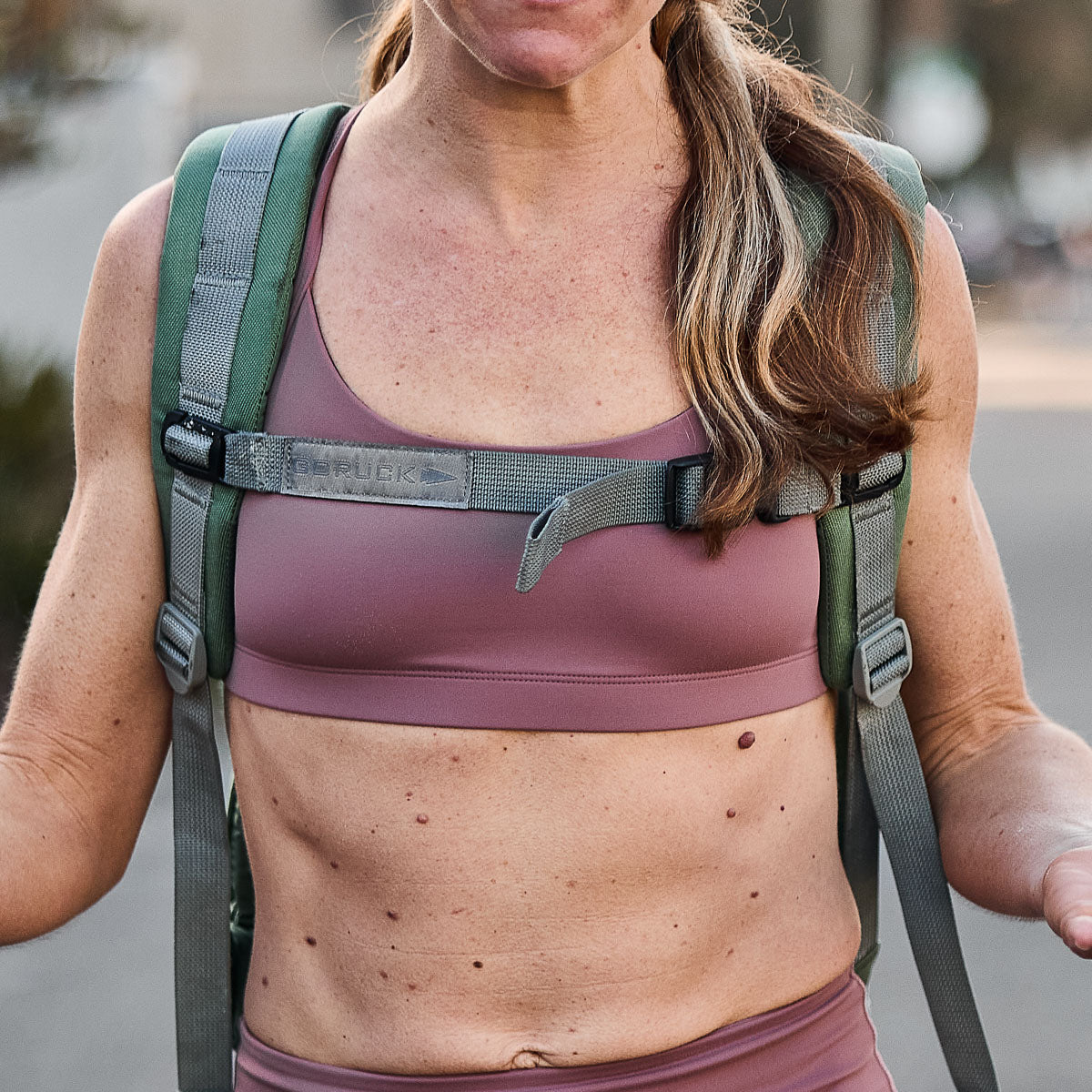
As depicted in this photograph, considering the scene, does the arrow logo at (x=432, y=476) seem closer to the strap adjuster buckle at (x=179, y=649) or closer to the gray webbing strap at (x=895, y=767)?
the strap adjuster buckle at (x=179, y=649)

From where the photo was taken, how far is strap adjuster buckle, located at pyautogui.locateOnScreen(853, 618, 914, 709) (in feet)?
5.80

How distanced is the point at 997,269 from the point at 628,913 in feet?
122

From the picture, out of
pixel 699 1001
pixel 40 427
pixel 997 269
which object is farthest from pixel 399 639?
pixel 997 269

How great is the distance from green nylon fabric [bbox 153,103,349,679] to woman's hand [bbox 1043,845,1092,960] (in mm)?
822

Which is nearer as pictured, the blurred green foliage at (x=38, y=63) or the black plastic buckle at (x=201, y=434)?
the black plastic buckle at (x=201, y=434)

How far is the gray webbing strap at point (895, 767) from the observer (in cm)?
175

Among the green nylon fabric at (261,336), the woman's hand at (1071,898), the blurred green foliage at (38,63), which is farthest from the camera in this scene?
the blurred green foliage at (38,63)

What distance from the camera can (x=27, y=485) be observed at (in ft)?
22.1

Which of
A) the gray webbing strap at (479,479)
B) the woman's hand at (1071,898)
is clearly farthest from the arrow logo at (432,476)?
the woman's hand at (1071,898)

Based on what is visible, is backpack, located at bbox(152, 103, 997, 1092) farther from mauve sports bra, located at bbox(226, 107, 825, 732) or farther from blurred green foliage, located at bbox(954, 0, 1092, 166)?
blurred green foliage, located at bbox(954, 0, 1092, 166)

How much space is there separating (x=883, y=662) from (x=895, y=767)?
0.12 metres

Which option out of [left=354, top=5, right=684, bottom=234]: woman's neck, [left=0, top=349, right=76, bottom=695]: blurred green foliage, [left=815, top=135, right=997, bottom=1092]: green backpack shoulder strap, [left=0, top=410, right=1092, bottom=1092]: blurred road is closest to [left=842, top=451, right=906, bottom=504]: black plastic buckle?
[left=815, top=135, right=997, bottom=1092]: green backpack shoulder strap

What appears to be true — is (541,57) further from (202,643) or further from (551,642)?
(202,643)

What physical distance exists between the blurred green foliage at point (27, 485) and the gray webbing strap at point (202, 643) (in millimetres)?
4639
